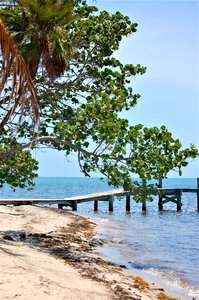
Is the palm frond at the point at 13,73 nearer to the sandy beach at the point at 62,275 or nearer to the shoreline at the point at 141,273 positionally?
the sandy beach at the point at 62,275

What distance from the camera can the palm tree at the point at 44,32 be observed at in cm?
1173

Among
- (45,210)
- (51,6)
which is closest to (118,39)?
(51,6)

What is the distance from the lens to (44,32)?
12.4 metres

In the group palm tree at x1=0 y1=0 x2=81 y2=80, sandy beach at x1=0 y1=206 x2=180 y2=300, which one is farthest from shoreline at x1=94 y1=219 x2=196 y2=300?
palm tree at x1=0 y1=0 x2=81 y2=80

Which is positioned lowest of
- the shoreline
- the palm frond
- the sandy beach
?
the shoreline

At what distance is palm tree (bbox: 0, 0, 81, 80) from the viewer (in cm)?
1173

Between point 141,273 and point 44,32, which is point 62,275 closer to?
point 141,273

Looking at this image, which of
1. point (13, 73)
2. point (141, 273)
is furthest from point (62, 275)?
point (13, 73)

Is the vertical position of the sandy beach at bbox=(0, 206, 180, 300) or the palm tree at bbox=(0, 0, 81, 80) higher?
the palm tree at bbox=(0, 0, 81, 80)

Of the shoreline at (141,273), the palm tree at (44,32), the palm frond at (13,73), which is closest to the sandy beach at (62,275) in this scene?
the shoreline at (141,273)

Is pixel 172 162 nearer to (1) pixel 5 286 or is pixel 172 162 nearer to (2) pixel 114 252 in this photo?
(2) pixel 114 252

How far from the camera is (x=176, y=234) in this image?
2780 cm

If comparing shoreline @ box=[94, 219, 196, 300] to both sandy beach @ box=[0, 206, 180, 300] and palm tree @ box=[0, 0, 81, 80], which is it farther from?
palm tree @ box=[0, 0, 81, 80]

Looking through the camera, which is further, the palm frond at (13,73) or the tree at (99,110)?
the tree at (99,110)
